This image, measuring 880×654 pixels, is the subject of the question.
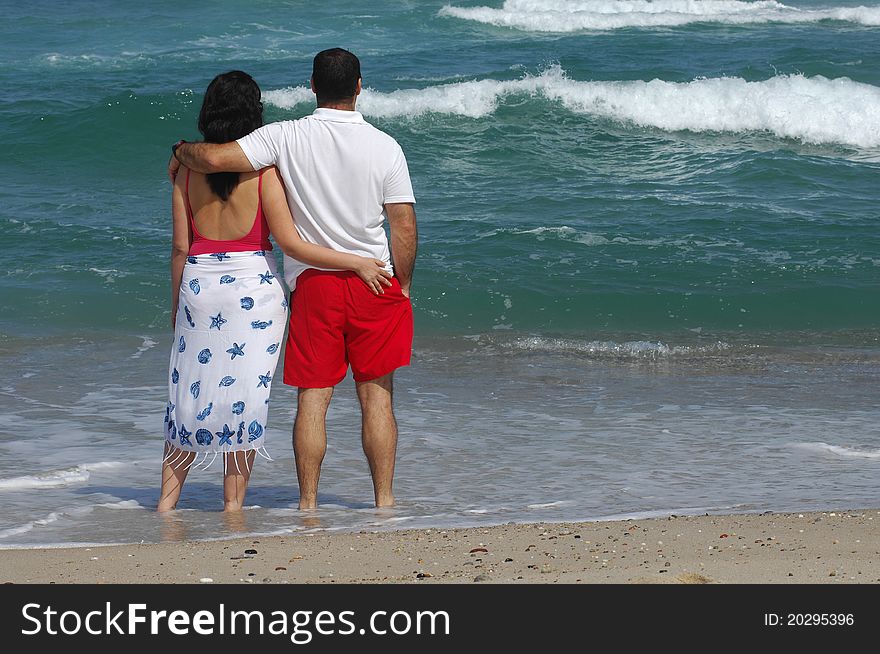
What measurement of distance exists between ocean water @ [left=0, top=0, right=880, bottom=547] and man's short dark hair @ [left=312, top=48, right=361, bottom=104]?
1.51 metres

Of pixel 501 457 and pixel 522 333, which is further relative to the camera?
pixel 522 333

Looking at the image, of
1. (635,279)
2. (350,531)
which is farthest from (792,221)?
(350,531)

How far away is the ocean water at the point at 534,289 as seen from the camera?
16.6ft

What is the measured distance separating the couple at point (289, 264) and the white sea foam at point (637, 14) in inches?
886

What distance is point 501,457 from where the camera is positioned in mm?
5496

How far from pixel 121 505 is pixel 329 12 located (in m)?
24.3

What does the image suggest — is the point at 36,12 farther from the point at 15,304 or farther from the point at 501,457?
the point at 501,457

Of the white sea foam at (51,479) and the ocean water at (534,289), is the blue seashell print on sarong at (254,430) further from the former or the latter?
the white sea foam at (51,479)

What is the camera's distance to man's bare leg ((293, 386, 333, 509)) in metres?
4.42

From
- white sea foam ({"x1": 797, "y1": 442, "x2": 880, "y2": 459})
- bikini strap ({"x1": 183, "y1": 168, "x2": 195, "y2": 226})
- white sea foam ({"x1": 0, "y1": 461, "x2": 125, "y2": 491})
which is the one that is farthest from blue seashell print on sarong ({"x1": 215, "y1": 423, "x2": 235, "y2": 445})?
white sea foam ({"x1": 797, "y1": 442, "x2": 880, "y2": 459})

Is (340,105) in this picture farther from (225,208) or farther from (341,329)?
(341,329)

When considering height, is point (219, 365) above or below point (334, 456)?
above

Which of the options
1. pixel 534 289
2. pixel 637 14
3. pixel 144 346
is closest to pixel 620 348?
pixel 534 289

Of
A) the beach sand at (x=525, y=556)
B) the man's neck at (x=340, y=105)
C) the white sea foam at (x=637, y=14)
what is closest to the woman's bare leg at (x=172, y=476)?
the beach sand at (x=525, y=556)
